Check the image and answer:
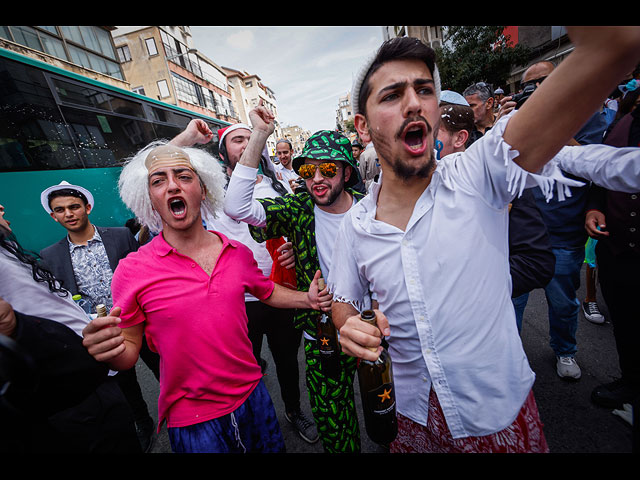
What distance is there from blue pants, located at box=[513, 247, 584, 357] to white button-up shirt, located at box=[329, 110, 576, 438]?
1775 mm

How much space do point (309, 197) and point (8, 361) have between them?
1851 millimetres

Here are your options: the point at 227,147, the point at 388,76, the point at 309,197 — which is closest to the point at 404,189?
the point at 388,76

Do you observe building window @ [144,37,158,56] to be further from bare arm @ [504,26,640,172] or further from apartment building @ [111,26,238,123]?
bare arm @ [504,26,640,172]

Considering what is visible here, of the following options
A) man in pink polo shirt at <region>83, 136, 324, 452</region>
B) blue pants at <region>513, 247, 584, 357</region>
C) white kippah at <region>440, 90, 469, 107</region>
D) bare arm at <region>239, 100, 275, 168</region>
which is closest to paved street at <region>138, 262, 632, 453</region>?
blue pants at <region>513, 247, 584, 357</region>

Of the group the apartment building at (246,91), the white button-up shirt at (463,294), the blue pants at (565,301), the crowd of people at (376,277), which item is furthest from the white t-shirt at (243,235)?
the apartment building at (246,91)

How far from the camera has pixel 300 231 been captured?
84.6 inches

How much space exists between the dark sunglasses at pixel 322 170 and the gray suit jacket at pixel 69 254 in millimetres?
2192

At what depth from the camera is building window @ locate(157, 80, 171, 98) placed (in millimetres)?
23750

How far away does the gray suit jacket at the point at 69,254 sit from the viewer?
8.46ft

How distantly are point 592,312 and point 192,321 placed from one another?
450 cm

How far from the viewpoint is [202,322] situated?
149 centimetres

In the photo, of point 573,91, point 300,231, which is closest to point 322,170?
point 300,231

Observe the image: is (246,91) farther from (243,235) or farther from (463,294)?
(463,294)
